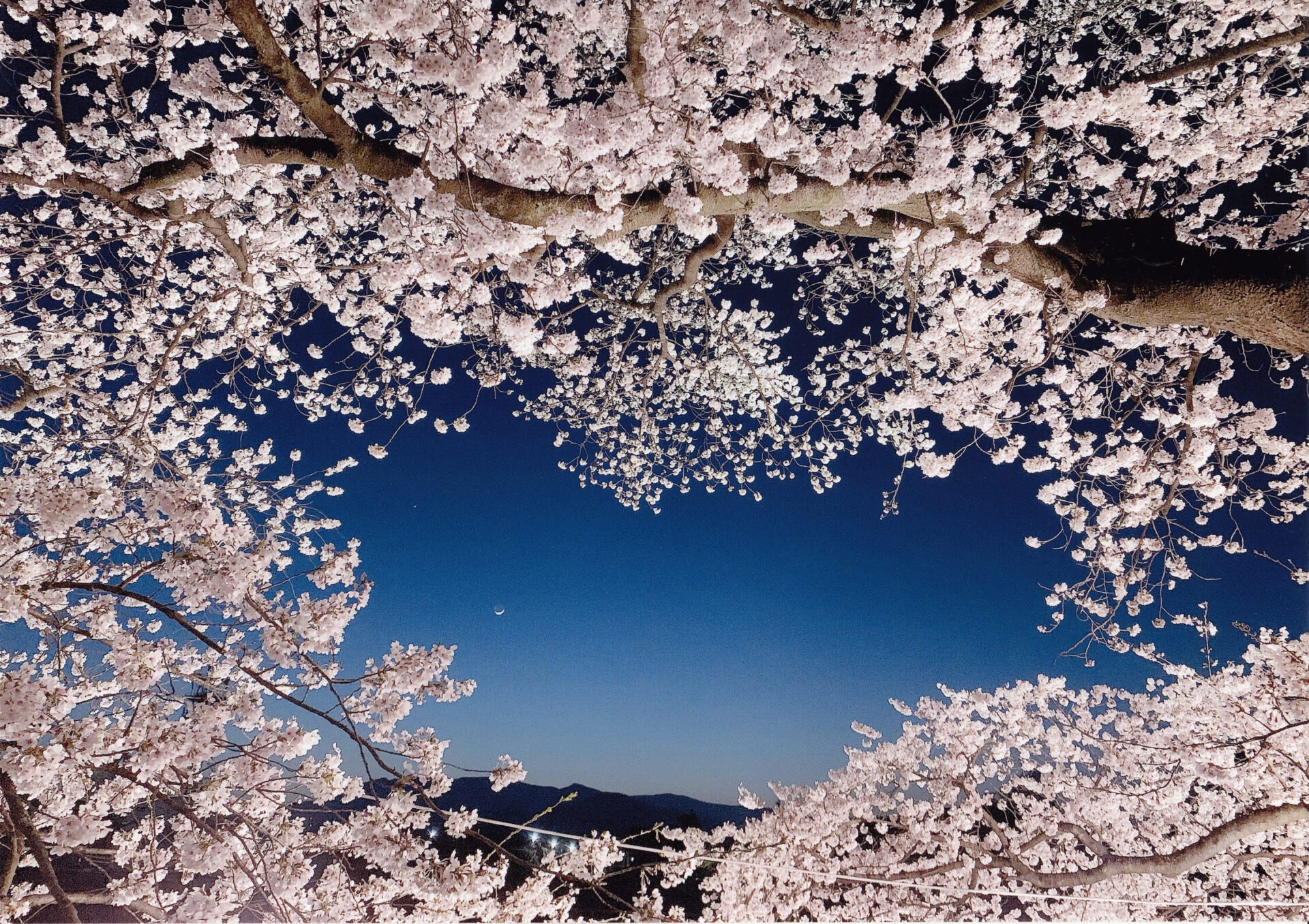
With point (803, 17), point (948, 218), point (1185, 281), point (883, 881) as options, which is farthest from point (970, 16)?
point (883, 881)

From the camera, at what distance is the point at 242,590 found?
7.89 feet

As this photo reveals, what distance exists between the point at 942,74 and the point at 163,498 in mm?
4998

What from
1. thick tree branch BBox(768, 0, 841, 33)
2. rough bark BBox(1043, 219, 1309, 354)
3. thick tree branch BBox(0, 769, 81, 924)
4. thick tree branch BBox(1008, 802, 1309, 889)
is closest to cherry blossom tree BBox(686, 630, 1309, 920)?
thick tree branch BBox(1008, 802, 1309, 889)

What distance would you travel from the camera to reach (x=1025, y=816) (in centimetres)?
735

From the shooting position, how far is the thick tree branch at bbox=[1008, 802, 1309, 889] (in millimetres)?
3549

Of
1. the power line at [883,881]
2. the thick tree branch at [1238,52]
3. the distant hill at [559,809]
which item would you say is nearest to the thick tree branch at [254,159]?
the power line at [883,881]

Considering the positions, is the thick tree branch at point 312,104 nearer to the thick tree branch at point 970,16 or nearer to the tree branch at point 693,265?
the tree branch at point 693,265

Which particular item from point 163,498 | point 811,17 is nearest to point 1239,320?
point 811,17

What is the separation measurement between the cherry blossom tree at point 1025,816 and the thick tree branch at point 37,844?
16.0 feet

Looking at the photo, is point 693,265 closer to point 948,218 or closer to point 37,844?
point 948,218

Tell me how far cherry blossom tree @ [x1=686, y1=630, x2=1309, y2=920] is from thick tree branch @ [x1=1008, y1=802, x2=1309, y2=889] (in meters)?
0.77

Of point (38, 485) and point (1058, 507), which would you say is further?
point (1058, 507)

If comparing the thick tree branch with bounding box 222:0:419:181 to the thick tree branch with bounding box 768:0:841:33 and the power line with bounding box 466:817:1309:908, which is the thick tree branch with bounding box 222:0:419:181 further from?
the power line with bounding box 466:817:1309:908

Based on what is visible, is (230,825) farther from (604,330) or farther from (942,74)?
(942,74)
